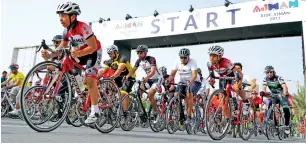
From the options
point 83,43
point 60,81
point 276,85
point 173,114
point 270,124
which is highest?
point 83,43

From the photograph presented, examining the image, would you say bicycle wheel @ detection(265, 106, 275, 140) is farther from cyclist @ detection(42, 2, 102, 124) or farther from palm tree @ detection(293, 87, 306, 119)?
palm tree @ detection(293, 87, 306, 119)

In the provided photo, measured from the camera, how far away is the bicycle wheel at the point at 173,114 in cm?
680

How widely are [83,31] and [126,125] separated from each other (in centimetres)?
269

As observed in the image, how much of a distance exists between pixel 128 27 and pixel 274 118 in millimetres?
14754

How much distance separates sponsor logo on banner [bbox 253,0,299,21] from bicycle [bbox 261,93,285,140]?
31.2 feet

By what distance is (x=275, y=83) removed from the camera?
812cm

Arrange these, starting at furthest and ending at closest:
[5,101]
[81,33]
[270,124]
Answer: [5,101] < [270,124] < [81,33]

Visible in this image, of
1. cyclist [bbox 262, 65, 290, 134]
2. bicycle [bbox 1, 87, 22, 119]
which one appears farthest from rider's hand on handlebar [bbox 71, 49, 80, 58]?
bicycle [bbox 1, 87, 22, 119]

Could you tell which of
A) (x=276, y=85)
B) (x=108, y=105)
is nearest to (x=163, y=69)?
(x=276, y=85)

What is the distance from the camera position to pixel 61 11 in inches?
158

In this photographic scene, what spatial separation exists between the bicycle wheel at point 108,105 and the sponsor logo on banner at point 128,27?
1582cm

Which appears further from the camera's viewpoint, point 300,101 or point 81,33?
point 300,101

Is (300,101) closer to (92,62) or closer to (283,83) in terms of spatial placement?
(283,83)

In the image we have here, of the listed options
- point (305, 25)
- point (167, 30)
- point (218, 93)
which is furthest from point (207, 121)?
point (167, 30)
